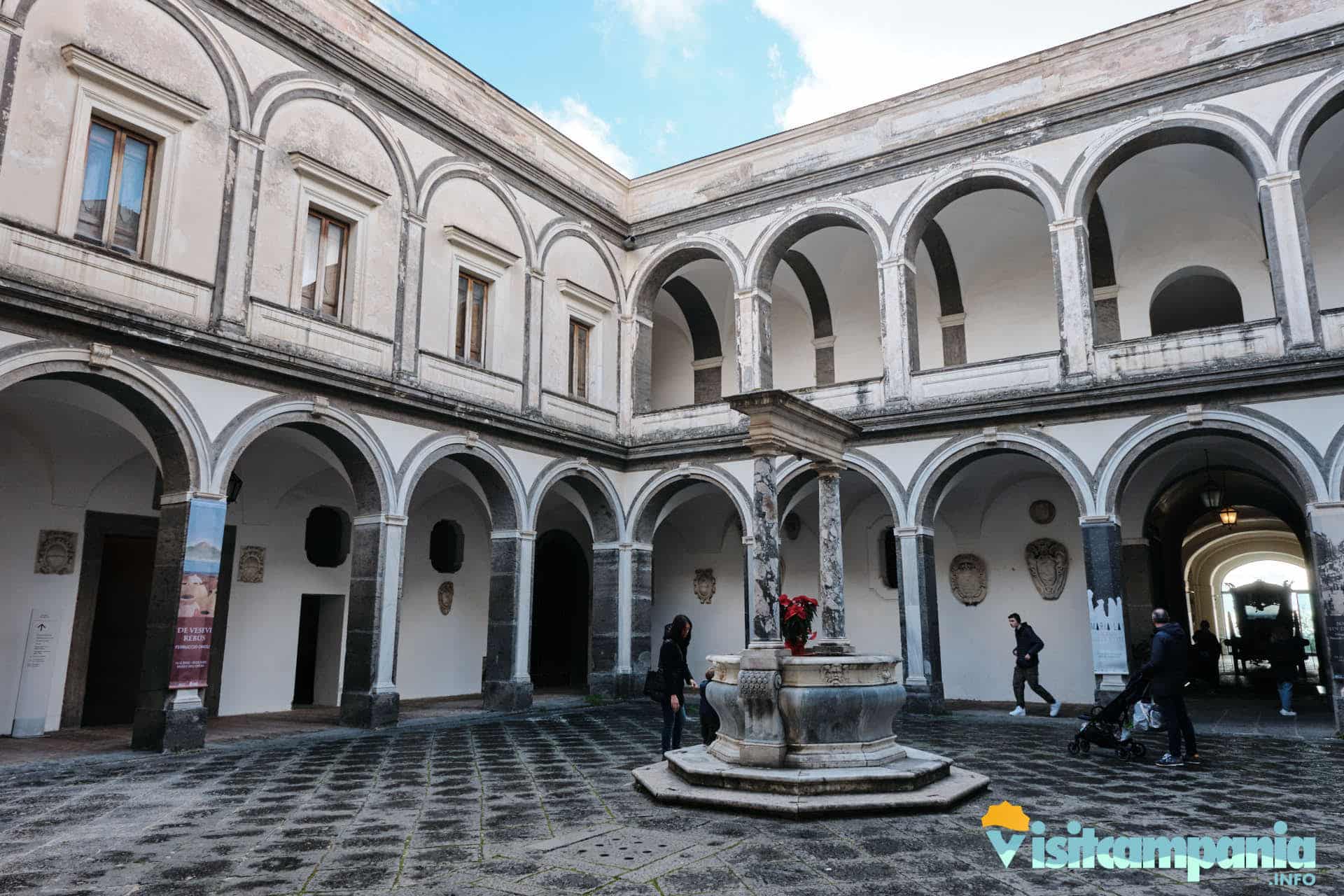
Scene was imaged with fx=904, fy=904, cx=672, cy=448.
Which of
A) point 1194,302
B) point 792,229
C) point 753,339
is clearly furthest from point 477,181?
point 1194,302

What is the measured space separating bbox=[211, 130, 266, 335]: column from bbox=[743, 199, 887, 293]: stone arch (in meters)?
7.54

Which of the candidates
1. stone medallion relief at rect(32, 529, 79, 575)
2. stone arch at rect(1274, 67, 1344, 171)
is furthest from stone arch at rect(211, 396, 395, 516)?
stone arch at rect(1274, 67, 1344, 171)

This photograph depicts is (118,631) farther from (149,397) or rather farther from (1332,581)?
(1332,581)

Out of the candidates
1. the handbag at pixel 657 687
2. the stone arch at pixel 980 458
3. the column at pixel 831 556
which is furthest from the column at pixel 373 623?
the stone arch at pixel 980 458

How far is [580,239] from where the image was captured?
15.3 metres

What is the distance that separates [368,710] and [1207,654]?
14.5m

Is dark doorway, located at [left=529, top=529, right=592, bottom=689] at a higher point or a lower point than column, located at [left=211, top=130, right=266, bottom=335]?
lower

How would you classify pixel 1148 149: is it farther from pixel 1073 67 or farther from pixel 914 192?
pixel 914 192

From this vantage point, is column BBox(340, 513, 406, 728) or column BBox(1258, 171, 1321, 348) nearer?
column BBox(1258, 171, 1321, 348)

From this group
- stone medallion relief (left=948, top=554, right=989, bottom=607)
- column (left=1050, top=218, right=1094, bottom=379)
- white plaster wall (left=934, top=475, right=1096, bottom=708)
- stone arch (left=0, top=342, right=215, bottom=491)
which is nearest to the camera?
stone arch (left=0, top=342, right=215, bottom=491)

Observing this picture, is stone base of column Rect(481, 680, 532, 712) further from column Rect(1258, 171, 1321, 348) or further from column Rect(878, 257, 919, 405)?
column Rect(1258, 171, 1321, 348)

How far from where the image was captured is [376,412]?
11477 millimetres

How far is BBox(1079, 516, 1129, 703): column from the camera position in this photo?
36.4 feet

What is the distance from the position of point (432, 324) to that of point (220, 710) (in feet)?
19.6
